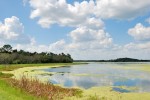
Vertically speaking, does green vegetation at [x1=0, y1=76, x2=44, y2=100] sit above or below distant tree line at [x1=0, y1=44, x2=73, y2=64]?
below

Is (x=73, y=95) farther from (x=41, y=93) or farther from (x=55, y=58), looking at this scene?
(x=55, y=58)

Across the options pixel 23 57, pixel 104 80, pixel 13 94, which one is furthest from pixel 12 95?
pixel 23 57

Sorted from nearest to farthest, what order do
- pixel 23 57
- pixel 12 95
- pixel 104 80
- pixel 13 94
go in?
pixel 12 95, pixel 13 94, pixel 104 80, pixel 23 57

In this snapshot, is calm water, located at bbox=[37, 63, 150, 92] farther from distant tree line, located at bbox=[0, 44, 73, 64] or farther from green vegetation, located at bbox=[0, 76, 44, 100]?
distant tree line, located at bbox=[0, 44, 73, 64]

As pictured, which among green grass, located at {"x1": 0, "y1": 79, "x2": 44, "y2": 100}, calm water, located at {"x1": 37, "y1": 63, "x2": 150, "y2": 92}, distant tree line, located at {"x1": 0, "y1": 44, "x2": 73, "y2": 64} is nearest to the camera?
green grass, located at {"x1": 0, "y1": 79, "x2": 44, "y2": 100}

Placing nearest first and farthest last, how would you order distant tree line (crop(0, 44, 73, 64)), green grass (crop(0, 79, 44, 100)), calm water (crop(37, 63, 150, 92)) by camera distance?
green grass (crop(0, 79, 44, 100)), calm water (crop(37, 63, 150, 92)), distant tree line (crop(0, 44, 73, 64))

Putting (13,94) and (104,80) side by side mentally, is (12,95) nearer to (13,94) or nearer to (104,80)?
(13,94)

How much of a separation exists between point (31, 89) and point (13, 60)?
10684 centimetres

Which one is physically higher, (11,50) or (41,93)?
(11,50)

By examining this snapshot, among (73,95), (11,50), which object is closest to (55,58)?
(11,50)

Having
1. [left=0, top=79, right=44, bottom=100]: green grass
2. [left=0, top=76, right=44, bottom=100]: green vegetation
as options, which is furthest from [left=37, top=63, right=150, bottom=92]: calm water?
[left=0, top=79, right=44, bottom=100]: green grass

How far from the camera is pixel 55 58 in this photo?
166 m

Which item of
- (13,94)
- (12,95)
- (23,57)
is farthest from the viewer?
(23,57)

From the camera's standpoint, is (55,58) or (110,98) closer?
(110,98)
